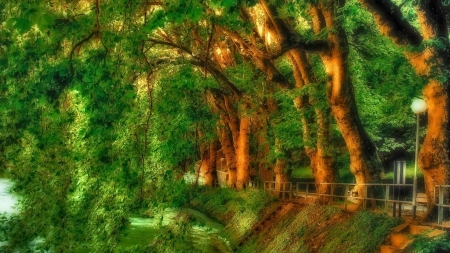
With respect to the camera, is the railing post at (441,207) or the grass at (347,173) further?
the grass at (347,173)

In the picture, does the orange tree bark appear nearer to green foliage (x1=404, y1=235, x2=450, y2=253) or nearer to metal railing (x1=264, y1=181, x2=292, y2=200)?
green foliage (x1=404, y1=235, x2=450, y2=253)

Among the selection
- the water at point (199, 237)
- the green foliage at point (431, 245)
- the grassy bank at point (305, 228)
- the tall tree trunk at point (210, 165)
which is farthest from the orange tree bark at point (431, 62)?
the tall tree trunk at point (210, 165)

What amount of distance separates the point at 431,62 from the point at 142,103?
30.6ft

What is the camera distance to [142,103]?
2144 centimetres

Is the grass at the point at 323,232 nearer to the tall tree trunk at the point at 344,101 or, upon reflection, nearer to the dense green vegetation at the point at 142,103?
the dense green vegetation at the point at 142,103

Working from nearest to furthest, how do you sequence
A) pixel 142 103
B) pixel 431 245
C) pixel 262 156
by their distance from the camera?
pixel 431 245 → pixel 142 103 → pixel 262 156

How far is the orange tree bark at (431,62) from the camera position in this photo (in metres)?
15.4

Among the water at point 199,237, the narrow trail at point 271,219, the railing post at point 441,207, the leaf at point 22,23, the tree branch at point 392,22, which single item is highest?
the tree branch at point 392,22

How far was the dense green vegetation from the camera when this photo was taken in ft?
38.7

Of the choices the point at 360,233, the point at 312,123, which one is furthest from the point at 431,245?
the point at 312,123

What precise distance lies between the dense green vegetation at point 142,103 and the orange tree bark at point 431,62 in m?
0.03

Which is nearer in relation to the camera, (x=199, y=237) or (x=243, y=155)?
(x=199, y=237)

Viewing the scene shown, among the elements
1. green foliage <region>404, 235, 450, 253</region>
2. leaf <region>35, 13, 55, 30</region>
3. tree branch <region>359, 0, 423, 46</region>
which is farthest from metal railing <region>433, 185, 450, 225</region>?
leaf <region>35, 13, 55, 30</region>

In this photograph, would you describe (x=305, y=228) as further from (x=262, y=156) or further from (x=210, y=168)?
(x=210, y=168)
